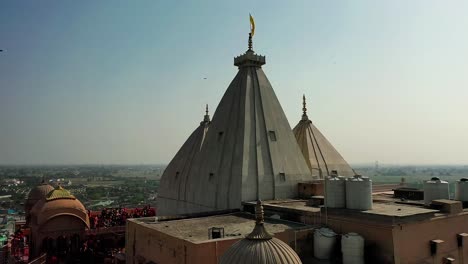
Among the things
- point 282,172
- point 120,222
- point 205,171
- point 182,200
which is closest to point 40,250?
point 120,222

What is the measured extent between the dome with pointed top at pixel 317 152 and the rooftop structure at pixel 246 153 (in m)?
3.71

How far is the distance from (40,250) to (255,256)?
18.4 m

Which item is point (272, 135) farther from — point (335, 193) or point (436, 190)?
point (436, 190)

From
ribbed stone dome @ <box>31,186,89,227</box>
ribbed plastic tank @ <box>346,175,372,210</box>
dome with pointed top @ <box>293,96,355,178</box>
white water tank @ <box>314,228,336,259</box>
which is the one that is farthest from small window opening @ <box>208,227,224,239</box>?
ribbed stone dome @ <box>31,186,89,227</box>

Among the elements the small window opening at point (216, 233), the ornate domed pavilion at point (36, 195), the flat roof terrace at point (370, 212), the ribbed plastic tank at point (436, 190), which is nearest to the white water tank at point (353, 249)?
the flat roof terrace at point (370, 212)

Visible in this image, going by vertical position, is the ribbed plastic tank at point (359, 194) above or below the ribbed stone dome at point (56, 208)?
above

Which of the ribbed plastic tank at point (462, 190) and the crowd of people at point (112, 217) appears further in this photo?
the crowd of people at point (112, 217)

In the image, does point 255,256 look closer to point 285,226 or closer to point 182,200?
point 285,226

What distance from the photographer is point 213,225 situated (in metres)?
13.3

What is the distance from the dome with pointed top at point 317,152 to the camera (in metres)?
22.1

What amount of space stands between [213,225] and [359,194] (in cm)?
499

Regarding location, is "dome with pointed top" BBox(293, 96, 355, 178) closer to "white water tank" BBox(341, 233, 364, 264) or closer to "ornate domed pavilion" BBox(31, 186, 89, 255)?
"white water tank" BBox(341, 233, 364, 264)

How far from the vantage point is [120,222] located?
26.6 metres

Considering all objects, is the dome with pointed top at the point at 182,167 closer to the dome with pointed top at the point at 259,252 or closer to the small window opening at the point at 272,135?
the small window opening at the point at 272,135
